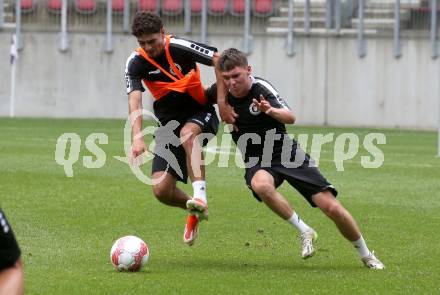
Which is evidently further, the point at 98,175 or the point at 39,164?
the point at 39,164

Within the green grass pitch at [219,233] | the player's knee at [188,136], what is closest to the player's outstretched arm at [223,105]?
the player's knee at [188,136]

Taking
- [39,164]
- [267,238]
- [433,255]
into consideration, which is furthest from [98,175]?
[433,255]

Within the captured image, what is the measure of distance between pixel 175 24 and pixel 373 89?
19.4ft

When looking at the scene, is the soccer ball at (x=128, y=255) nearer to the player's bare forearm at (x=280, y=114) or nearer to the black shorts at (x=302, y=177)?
the black shorts at (x=302, y=177)

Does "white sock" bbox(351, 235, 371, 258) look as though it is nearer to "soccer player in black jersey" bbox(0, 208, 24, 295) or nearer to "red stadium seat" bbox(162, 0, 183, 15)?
"soccer player in black jersey" bbox(0, 208, 24, 295)

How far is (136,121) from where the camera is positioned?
402 inches

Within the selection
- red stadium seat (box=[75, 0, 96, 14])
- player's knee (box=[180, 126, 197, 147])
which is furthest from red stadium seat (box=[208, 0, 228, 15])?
player's knee (box=[180, 126, 197, 147])

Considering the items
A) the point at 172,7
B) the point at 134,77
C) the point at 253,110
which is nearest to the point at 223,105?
the point at 253,110

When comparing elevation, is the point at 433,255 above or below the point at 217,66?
below

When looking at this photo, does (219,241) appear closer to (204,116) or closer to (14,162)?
(204,116)

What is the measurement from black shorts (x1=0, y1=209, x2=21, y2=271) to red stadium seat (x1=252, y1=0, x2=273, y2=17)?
28374mm

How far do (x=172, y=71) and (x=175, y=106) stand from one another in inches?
14.4

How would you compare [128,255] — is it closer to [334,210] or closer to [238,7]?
[334,210]

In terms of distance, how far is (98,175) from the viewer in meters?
17.0
